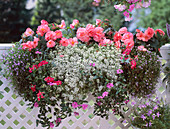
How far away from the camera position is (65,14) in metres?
8.23

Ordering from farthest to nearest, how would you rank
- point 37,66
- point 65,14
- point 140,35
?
point 65,14, point 140,35, point 37,66

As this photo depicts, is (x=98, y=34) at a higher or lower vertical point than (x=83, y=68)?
higher

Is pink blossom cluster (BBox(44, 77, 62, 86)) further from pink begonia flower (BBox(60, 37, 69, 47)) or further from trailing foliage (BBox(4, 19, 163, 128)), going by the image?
pink begonia flower (BBox(60, 37, 69, 47))

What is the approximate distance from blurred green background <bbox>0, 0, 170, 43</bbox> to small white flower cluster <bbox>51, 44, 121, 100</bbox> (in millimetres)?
4990

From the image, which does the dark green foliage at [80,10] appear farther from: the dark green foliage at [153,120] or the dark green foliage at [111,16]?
the dark green foliage at [153,120]

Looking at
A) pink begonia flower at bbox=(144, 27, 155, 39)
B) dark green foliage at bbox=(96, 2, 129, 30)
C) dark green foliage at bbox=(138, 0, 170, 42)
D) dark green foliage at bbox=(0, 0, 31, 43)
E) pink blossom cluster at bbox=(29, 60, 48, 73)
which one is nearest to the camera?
pink blossom cluster at bbox=(29, 60, 48, 73)

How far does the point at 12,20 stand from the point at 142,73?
19.4 feet

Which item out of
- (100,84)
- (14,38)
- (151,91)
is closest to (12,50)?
(100,84)

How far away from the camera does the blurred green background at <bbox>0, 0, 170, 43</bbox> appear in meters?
6.77

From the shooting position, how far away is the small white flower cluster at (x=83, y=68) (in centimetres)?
188

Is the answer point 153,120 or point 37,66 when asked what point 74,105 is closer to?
point 37,66

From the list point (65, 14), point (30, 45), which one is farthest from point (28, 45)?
point (65, 14)

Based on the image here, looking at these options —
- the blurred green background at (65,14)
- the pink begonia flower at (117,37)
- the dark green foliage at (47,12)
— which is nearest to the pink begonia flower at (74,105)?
the pink begonia flower at (117,37)

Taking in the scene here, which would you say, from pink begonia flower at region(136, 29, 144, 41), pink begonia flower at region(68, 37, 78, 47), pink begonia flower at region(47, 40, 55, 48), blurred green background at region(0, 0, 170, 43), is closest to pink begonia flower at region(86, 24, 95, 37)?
pink begonia flower at region(68, 37, 78, 47)
